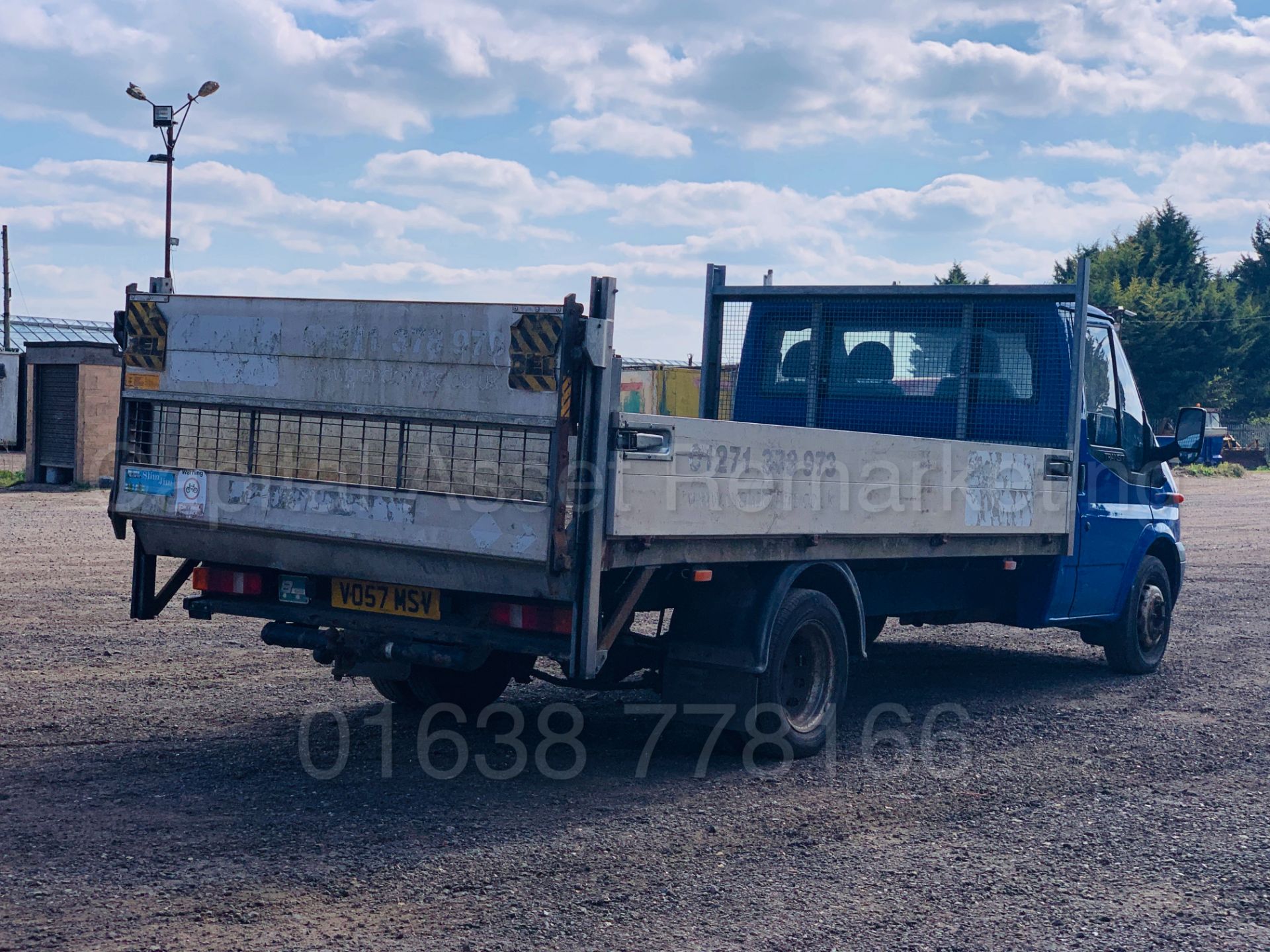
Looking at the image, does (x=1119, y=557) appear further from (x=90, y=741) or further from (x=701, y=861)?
(x=90, y=741)

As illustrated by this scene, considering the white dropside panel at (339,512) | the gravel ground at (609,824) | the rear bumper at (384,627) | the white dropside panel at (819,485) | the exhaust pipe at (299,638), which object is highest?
the white dropside panel at (819,485)

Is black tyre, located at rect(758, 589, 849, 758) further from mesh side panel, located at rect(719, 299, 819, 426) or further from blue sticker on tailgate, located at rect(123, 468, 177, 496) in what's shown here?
blue sticker on tailgate, located at rect(123, 468, 177, 496)

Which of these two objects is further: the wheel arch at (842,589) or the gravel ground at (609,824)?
the wheel arch at (842,589)

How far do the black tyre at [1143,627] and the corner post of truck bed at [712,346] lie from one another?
10.5 feet

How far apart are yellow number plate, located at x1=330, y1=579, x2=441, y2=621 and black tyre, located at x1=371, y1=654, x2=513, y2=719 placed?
1255mm

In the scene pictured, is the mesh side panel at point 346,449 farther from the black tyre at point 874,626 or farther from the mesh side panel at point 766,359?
the black tyre at point 874,626

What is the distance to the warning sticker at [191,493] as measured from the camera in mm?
6145

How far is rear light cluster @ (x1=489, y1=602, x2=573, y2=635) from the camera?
557cm

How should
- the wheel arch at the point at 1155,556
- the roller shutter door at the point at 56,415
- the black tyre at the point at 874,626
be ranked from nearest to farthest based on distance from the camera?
the black tyre at the point at 874,626 < the wheel arch at the point at 1155,556 < the roller shutter door at the point at 56,415

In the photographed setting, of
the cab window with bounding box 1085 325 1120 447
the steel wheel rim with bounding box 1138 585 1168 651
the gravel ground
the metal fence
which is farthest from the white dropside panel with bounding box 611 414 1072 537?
the steel wheel rim with bounding box 1138 585 1168 651

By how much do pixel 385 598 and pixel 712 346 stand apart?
13.5 ft

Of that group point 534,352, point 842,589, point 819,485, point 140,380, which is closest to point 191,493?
point 140,380

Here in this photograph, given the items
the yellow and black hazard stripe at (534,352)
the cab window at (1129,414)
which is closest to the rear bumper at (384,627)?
the yellow and black hazard stripe at (534,352)

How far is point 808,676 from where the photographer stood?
6801 millimetres
